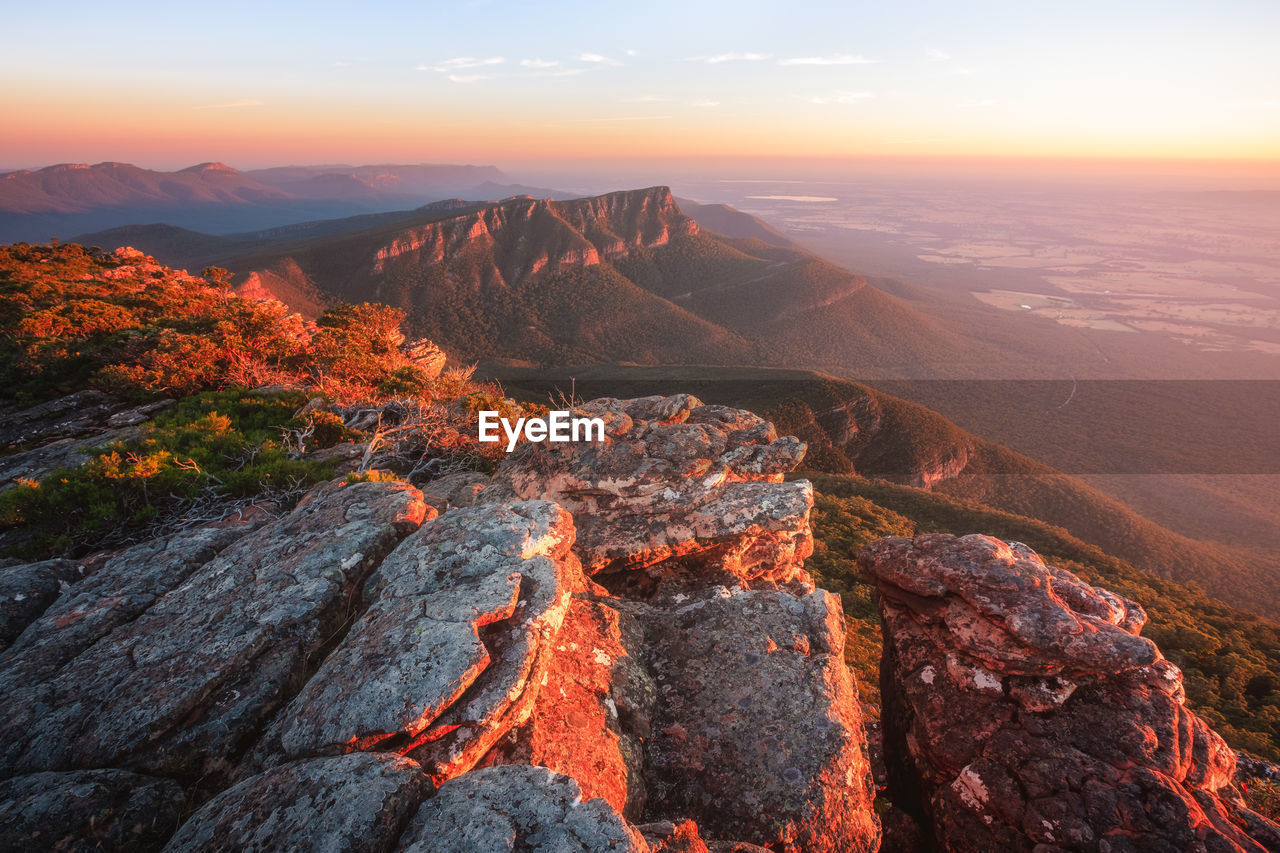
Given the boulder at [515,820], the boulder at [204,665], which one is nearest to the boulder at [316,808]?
the boulder at [515,820]

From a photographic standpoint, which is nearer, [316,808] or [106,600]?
[316,808]

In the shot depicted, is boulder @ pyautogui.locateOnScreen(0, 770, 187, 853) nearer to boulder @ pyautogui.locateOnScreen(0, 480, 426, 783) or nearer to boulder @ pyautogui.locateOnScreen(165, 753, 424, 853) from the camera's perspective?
boulder @ pyautogui.locateOnScreen(0, 480, 426, 783)

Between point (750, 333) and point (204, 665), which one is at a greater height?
point (204, 665)

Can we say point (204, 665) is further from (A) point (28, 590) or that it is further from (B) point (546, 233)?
(B) point (546, 233)

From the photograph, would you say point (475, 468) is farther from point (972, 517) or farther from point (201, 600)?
point (972, 517)

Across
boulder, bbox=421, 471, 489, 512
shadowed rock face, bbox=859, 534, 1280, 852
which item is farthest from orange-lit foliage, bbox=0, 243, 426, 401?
shadowed rock face, bbox=859, 534, 1280, 852

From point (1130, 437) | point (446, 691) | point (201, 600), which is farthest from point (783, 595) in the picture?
point (1130, 437)

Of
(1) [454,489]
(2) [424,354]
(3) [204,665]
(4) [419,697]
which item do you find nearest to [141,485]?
(1) [454,489]
